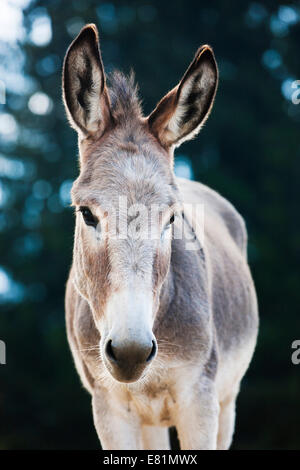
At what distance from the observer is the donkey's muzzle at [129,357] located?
271 centimetres

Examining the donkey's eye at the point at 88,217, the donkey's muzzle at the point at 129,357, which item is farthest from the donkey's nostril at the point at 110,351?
the donkey's eye at the point at 88,217

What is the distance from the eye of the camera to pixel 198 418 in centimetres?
382

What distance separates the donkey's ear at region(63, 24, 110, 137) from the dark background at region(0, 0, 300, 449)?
10.4 m

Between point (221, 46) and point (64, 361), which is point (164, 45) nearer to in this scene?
point (221, 46)

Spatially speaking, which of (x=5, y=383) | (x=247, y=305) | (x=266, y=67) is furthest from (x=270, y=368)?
(x=247, y=305)

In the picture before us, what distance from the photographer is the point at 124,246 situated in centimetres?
296

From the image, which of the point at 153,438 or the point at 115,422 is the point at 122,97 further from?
the point at 153,438

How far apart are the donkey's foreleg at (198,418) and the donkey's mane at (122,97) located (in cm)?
164

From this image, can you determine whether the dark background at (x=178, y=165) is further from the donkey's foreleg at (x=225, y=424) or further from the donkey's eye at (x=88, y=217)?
the donkey's eye at (x=88, y=217)

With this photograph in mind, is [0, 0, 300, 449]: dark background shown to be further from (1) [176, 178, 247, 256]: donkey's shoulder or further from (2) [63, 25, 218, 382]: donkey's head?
(2) [63, 25, 218, 382]: donkey's head

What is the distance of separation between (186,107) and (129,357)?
5.10 feet

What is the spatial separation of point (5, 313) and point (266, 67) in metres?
8.64

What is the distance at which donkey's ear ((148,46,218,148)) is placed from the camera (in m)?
3.57

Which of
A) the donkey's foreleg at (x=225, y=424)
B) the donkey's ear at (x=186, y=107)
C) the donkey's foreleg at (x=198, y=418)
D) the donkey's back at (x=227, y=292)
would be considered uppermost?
the donkey's ear at (x=186, y=107)
